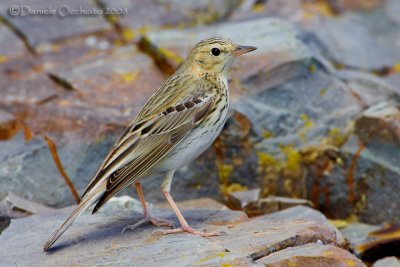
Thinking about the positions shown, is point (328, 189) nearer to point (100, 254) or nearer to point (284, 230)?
point (284, 230)

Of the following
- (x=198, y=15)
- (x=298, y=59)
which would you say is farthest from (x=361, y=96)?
(x=198, y=15)

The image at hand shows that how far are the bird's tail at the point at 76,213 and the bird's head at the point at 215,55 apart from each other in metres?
1.79

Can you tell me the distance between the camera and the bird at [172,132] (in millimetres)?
7066

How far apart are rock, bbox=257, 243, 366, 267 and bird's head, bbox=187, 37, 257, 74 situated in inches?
87.1

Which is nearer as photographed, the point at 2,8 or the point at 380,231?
the point at 380,231

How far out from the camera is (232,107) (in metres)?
10.0

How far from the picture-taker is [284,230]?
701 centimetres

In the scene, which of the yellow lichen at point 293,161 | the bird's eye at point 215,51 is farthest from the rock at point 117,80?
the bird's eye at point 215,51

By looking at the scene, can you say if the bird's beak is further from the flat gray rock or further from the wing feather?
the flat gray rock

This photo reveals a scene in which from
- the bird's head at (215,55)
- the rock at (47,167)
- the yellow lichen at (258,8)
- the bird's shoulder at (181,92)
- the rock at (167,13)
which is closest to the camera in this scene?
the bird's shoulder at (181,92)

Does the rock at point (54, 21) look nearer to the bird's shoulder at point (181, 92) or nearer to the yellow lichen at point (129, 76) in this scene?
the yellow lichen at point (129, 76)

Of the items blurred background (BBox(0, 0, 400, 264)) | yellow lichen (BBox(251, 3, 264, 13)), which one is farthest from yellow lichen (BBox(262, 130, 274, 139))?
yellow lichen (BBox(251, 3, 264, 13))

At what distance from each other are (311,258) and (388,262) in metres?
1.85

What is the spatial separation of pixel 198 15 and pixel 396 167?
5248 mm
